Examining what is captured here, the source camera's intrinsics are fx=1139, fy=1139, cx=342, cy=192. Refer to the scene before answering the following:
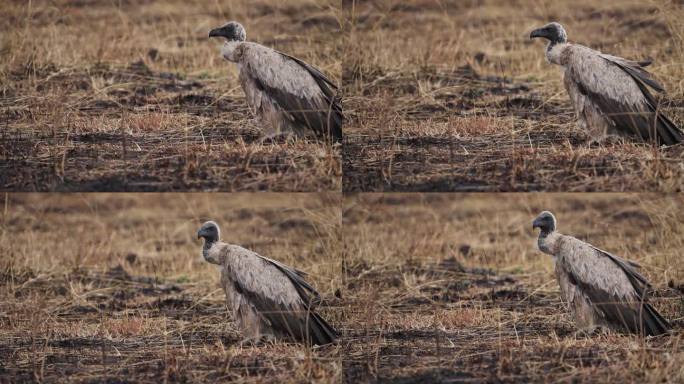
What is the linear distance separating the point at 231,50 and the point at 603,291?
253cm

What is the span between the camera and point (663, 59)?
6586 mm

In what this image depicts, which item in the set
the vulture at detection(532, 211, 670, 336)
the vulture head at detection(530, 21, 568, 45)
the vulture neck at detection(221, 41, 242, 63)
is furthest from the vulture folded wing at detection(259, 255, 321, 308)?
the vulture head at detection(530, 21, 568, 45)

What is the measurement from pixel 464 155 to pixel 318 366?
147cm

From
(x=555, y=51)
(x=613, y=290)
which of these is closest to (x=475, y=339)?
(x=613, y=290)

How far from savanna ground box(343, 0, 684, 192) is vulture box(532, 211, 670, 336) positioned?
38 centimetres

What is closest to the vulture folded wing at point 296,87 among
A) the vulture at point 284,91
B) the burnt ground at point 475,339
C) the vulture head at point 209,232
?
the vulture at point 284,91

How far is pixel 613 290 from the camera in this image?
20.9ft

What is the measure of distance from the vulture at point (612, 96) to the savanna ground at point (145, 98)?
1.37m

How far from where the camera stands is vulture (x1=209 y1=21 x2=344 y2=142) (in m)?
6.55

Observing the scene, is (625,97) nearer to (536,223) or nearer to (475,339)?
(536,223)

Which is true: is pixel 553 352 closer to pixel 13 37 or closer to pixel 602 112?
pixel 602 112

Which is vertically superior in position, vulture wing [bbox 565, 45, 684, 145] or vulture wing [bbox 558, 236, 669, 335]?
vulture wing [bbox 565, 45, 684, 145]

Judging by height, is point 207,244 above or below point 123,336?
above

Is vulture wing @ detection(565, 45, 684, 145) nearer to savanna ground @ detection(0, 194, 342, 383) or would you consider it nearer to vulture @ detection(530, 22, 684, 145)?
vulture @ detection(530, 22, 684, 145)
